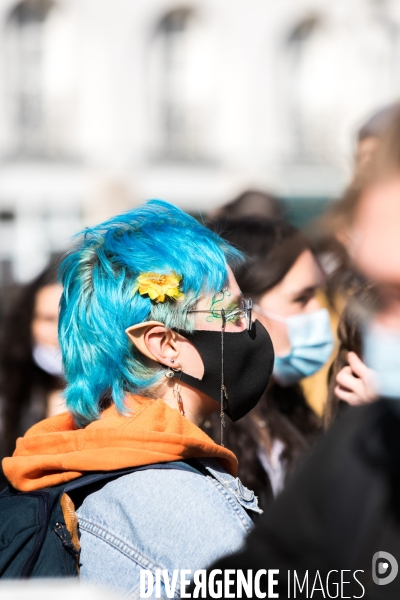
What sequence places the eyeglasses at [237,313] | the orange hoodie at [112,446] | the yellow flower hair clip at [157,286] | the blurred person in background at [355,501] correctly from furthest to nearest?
the eyeglasses at [237,313] → the yellow flower hair clip at [157,286] → the orange hoodie at [112,446] → the blurred person in background at [355,501]

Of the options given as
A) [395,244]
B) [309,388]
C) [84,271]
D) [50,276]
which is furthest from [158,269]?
[50,276]

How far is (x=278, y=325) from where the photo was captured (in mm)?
3201

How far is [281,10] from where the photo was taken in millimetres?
17078

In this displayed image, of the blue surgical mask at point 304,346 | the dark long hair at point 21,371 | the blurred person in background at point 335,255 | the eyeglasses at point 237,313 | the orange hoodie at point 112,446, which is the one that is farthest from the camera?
the dark long hair at point 21,371

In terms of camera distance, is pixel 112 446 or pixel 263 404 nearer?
pixel 112 446

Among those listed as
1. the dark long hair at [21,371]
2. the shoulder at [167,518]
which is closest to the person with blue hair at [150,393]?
the shoulder at [167,518]

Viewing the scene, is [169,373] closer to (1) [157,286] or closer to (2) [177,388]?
(2) [177,388]

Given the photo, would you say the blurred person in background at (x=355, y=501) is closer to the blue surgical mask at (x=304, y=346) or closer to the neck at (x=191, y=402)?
the neck at (x=191, y=402)

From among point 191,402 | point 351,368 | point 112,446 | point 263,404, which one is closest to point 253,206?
point 263,404

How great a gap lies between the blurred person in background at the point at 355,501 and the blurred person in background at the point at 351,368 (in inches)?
45.2

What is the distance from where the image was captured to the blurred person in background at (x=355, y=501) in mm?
1043

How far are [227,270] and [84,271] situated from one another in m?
0.37

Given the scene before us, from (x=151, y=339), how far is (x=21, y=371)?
2460 mm

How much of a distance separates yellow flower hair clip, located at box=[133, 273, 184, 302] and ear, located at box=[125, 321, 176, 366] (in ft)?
0.22
